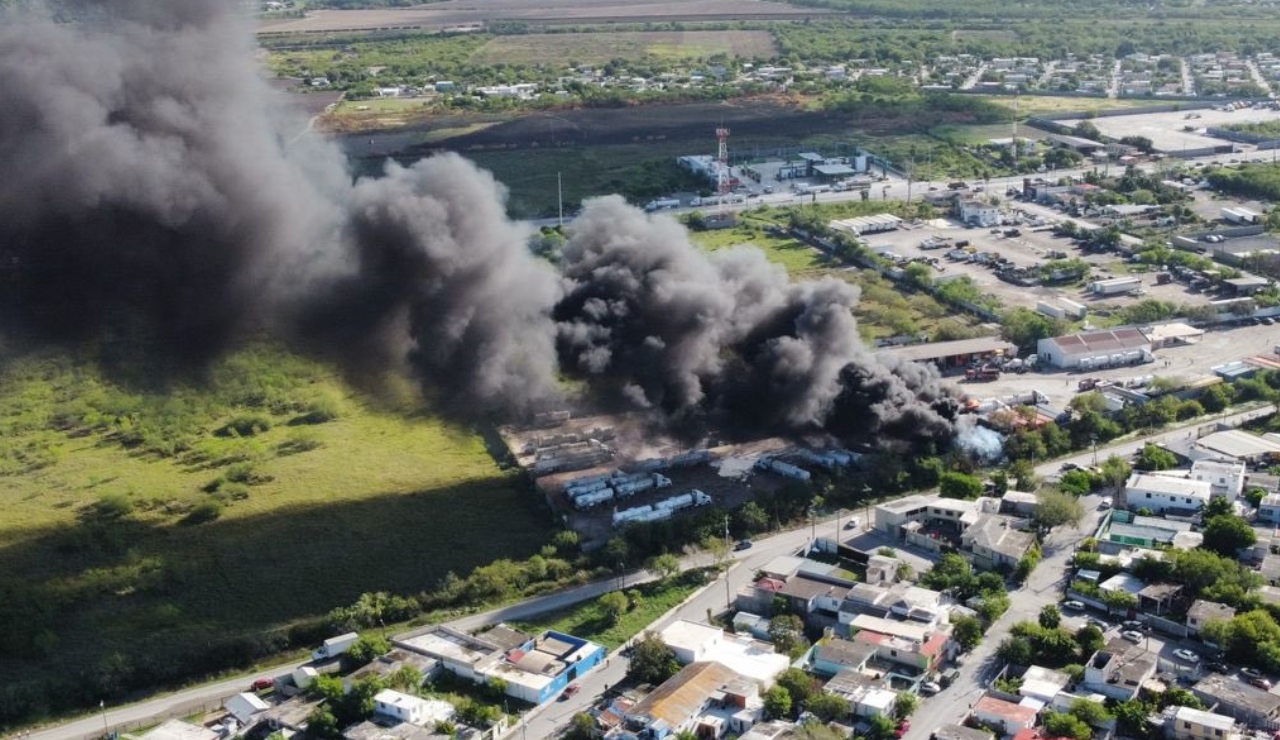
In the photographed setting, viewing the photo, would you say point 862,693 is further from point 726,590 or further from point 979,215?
point 979,215

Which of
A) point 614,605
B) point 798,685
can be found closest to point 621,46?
point 614,605

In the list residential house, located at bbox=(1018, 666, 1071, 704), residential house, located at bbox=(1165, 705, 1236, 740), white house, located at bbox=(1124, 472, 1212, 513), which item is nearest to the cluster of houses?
residential house, located at bbox=(1018, 666, 1071, 704)

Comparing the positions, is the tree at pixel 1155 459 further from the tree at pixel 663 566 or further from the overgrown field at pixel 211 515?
the overgrown field at pixel 211 515

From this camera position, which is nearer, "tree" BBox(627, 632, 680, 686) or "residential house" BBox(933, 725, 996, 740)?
"residential house" BBox(933, 725, 996, 740)

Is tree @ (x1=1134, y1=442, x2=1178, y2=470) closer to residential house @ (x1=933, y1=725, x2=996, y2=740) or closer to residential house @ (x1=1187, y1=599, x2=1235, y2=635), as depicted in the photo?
residential house @ (x1=1187, y1=599, x2=1235, y2=635)

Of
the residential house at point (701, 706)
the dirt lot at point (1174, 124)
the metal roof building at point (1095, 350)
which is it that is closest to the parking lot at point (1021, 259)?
the metal roof building at point (1095, 350)
